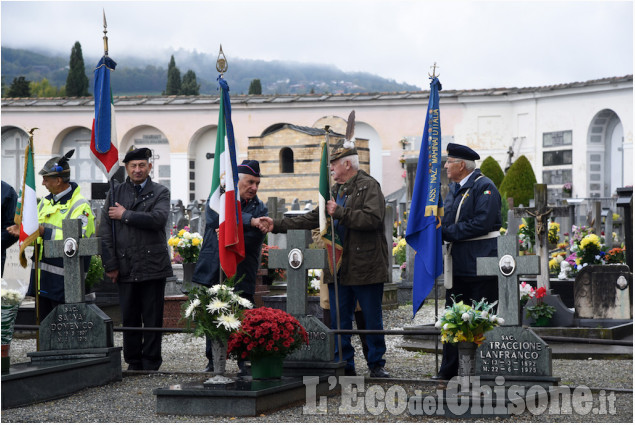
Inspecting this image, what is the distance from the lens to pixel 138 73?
495ft

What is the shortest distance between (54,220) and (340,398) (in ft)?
10.5

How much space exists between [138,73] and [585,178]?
126309 mm

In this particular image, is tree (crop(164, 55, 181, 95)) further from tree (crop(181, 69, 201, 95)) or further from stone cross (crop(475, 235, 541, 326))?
stone cross (crop(475, 235, 541, 326))

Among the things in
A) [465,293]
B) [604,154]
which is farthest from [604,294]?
[604,154]

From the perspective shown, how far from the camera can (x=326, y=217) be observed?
7605mm

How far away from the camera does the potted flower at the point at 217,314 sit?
21.5 ft

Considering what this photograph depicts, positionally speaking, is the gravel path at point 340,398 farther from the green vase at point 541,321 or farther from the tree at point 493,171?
the tree at point 493,171

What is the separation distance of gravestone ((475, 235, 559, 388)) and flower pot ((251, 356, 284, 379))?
4.58ft

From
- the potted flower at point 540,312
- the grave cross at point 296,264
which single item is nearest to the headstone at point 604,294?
the potted flower at point 540,312

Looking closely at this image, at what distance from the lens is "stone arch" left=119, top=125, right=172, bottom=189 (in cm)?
3553

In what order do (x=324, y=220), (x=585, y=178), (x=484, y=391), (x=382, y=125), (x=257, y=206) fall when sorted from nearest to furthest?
(x=484, y=391), (x=324, y=220), (x=257, y=206), (x=585, y=178), (x=382, y=125)

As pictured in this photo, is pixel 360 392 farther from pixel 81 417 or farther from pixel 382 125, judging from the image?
pixel 382 125

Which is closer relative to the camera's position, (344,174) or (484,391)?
(484,391)

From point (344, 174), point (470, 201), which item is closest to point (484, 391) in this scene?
point (470, 201)
